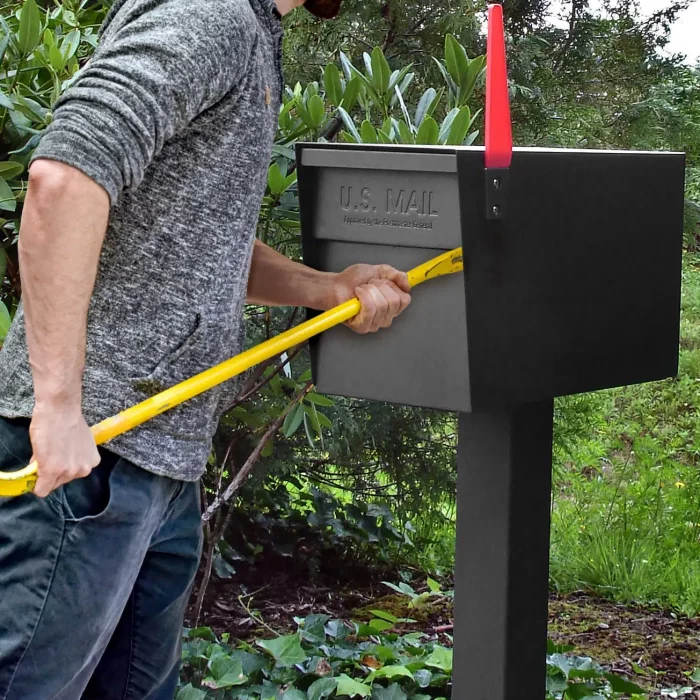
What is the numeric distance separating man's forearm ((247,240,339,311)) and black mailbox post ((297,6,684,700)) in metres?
0.03

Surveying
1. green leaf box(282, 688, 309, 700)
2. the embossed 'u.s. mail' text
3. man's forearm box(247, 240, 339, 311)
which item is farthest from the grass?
the embossed 'u.s. mail' text

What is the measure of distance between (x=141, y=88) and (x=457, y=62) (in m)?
0.90

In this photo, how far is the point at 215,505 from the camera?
7.50 feet

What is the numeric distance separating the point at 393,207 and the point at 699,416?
8.01ft

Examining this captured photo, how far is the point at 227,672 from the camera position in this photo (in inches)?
87.3

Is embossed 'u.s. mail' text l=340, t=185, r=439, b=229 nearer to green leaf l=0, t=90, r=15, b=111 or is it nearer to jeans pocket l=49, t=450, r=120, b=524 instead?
jeans pocket l=49, t=450, r=120, b=524

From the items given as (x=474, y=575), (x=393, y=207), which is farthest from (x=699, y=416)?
(x=393, y=207)

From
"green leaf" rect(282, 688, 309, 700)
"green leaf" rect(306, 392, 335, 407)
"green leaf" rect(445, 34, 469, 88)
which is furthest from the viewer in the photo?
"green leaf" rect(306, 392, 335, 407)

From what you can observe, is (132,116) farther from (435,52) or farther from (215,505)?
(435,52)

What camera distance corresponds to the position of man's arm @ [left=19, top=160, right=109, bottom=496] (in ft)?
3.74

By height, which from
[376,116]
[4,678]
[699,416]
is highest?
[376,116]

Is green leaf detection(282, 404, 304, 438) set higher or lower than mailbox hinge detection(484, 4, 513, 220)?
lower

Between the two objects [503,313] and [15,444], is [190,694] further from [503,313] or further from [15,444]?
[503,313]

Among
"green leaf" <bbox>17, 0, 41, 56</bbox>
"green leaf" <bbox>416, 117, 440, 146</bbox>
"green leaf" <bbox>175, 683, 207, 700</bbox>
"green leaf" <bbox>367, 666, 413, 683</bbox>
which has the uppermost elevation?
"green leaf" <bbox>17, 0, 41, 56</bbox>
